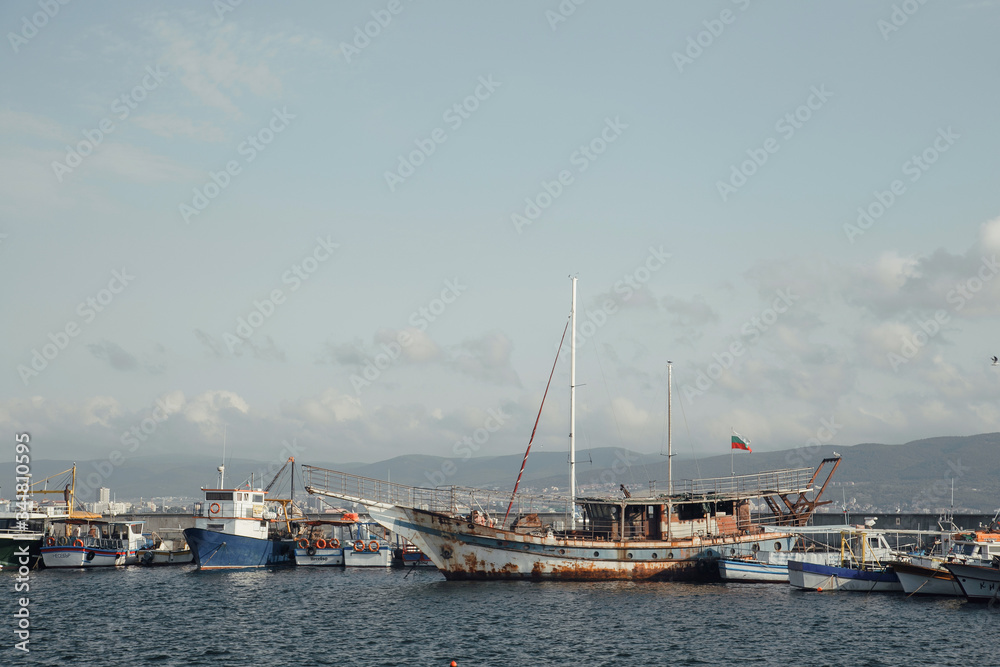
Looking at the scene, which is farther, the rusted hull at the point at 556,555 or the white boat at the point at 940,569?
the rusted hull at the point at 556,555

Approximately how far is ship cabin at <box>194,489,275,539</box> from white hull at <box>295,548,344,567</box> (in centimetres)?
286

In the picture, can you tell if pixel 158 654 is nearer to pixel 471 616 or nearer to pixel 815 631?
pixel 471 616

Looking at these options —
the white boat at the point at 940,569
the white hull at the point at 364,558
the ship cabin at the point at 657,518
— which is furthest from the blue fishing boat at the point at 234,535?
the white boat at the point at 940,569

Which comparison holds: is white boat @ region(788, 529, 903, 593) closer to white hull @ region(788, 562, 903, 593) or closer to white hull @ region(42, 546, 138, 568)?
white hull @ region(788, 562, 903, 593)

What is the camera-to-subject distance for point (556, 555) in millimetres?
46594

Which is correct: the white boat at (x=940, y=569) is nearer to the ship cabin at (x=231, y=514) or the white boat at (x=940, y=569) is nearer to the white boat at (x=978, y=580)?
the white boat at (x=978, y=580)

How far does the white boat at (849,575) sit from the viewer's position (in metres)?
43.1

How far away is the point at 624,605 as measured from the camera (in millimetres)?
38969

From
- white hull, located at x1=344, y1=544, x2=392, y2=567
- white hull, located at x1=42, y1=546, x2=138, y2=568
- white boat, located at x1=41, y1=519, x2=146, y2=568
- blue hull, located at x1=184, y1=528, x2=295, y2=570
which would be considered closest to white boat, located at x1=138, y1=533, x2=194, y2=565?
white boat, located at x1=41, y1=519, x2=146, y2=568

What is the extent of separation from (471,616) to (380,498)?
14.7 m

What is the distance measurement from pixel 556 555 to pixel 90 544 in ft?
123

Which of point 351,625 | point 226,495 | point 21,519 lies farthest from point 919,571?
point 21,519

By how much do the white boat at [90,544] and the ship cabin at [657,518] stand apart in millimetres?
35031

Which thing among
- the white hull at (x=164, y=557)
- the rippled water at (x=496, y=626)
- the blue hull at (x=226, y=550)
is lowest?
the rippled water at (x=496, y=626)
